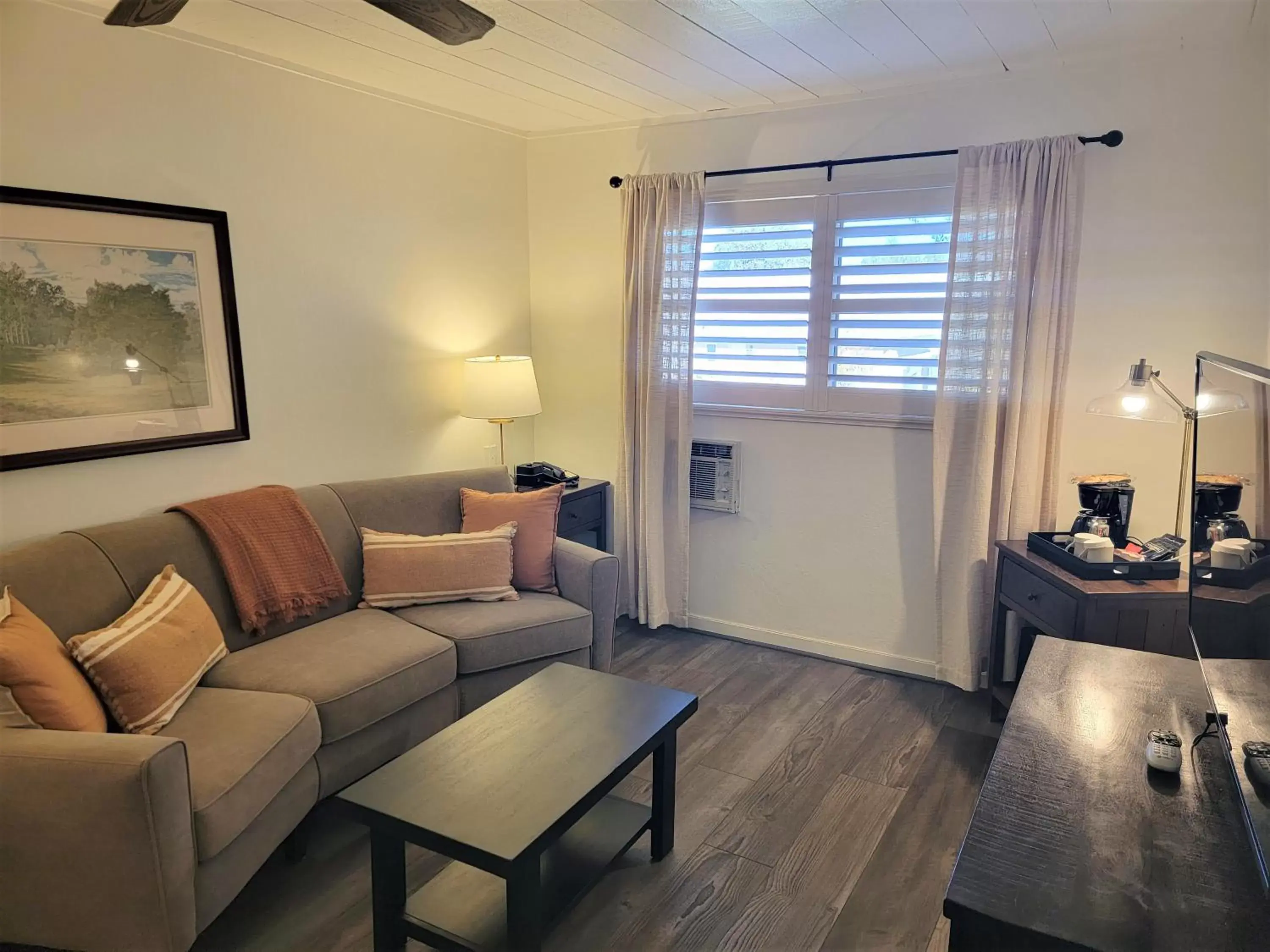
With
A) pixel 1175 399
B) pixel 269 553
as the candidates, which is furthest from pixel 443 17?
pixel 1175 399

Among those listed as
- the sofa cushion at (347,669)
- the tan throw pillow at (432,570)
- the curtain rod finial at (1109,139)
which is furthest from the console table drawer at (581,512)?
the curtain rod finial at (1109,139)

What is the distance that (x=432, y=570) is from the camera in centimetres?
307

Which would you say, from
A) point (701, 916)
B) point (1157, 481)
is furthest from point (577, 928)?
point (1157, 481)

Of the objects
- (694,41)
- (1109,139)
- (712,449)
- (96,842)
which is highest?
(694,41)

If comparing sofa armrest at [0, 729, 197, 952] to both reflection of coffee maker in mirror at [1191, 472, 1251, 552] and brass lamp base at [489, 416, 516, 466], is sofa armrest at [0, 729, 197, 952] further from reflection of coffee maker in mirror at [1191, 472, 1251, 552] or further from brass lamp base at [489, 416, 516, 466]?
brass lamp base at [489, 416, 516, 466]

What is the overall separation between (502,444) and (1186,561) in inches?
113

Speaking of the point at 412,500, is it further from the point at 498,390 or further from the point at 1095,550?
the point at 1095,550

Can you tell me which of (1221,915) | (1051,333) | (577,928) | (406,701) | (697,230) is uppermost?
(697,230)

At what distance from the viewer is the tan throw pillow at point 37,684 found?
5.99 feet

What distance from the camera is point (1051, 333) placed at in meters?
3.02

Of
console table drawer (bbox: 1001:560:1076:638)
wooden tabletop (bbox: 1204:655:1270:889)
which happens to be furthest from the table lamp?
wooden tabletop (bbox: 1204:655:1270:889)

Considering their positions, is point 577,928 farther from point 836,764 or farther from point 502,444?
point 502,444

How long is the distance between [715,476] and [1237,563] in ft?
8.49

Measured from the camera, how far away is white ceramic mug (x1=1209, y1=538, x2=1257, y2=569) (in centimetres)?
136
